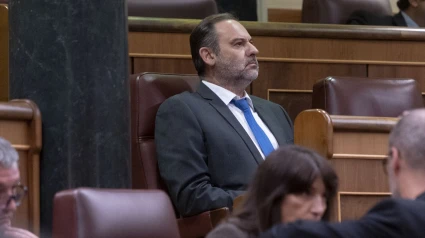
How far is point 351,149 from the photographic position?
1679mm

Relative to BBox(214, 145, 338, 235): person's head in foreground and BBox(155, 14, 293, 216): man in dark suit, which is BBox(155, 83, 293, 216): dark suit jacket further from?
BBox(214, 145, 338, 235): person's head in foreground

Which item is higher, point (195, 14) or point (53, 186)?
point (195, 14)

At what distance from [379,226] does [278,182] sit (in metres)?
0.15

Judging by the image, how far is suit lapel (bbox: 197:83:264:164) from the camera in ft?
5.88

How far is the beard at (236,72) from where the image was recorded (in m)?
1.94

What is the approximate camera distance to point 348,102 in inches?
78.8

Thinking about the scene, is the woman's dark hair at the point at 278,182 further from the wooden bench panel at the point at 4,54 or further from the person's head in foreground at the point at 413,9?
the person's head in foreground at the point at 413,9

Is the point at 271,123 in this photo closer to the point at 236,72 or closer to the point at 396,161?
the point at 236,72

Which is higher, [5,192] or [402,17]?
[402,17]

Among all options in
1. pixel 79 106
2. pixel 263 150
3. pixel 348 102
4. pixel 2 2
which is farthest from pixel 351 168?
pixel 2 2

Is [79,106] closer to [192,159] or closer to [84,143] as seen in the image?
[84,143]

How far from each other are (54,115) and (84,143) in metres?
0.07

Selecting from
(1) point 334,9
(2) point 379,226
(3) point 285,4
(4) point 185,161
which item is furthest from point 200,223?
(3) point 285,4

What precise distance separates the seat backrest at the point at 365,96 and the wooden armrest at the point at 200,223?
446mm
